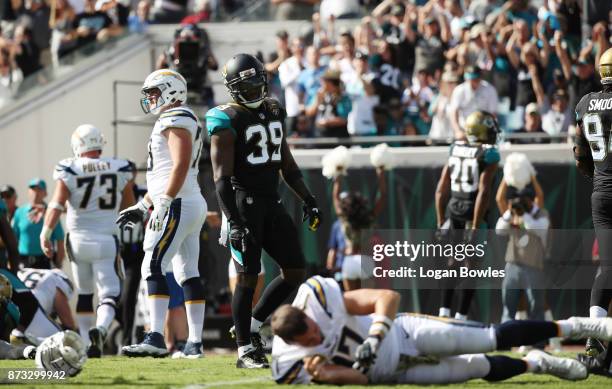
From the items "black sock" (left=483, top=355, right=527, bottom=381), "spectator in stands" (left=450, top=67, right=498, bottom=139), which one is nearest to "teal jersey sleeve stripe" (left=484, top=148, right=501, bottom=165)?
"spectator in stands" (left=450, top=67, right=498, bottom=139)

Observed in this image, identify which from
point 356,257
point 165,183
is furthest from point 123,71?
point 165,183

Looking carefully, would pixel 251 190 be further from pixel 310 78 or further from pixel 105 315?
pixel 310 78

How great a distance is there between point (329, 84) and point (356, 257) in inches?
90.8

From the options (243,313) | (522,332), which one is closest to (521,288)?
(243,313)

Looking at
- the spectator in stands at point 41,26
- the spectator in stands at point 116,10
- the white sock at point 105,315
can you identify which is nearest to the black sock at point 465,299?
the white sock at point 105,315

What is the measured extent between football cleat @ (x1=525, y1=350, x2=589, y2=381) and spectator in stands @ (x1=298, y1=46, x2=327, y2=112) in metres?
9.50

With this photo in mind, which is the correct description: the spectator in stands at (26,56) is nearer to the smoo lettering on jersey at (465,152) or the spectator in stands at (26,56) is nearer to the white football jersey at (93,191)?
the white football jersey at (93,191)

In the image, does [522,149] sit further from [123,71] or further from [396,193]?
[123,71]

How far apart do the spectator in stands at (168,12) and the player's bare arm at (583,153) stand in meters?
12.2

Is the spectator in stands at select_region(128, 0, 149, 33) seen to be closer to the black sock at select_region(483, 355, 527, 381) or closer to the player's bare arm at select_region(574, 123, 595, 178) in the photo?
the player's bare arm at select_region(574, 123, 595, 178)

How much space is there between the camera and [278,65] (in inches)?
693

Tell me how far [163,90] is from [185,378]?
101 inches

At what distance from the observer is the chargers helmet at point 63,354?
7.74 meters

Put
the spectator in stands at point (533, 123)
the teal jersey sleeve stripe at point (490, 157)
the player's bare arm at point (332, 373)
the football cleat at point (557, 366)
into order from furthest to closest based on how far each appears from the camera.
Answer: the spectator in stands at point (533, 123)
the teal jersey sleeve stripe at point (490, 157)
the football cleat at point (557, 366)
the player's bare arm at point (332, 373)
